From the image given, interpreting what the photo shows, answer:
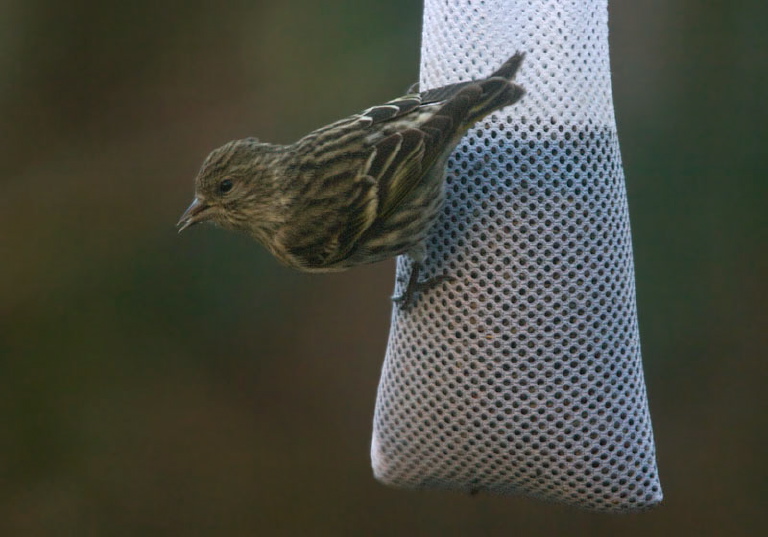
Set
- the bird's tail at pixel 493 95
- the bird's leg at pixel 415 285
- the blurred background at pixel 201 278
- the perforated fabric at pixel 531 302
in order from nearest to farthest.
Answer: the bird's tail at pixel 493 95, the perforated fabric at pixel 531 302, the bird's leg at pixel 415 285, the blurred background at pixel 201 278

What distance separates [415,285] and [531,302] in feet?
1.60

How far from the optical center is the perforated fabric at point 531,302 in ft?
13.2

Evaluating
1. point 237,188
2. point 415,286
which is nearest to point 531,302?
point 415,286

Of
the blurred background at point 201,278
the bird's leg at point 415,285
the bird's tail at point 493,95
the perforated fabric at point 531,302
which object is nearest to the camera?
the bird's tail at point 493,95

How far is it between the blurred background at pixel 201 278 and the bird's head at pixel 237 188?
300 centimetres

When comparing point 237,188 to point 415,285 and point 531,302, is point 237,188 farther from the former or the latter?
point 531,302

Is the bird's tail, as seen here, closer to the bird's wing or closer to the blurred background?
the bird's wing

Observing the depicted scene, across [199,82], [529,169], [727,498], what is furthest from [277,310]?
[529,169]

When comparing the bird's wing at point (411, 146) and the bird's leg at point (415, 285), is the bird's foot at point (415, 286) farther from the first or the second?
the bird's wing at point (411, 146)

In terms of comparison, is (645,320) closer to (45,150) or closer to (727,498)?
(727,498)

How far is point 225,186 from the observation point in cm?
427

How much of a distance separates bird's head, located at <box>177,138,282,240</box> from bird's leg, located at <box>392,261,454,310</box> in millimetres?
595

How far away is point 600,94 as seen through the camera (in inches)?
167

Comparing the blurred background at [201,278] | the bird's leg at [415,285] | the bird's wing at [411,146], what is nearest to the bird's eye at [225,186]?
the bird's wing at [411,146]
